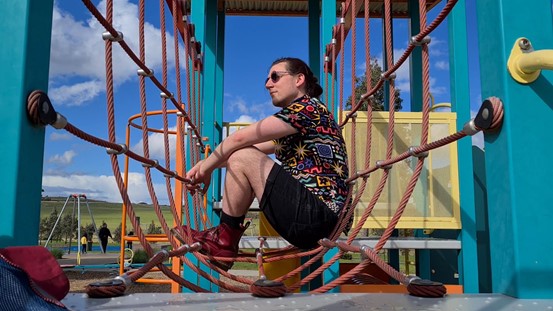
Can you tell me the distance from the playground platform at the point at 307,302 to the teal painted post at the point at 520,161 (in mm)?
49

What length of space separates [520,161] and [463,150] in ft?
5.79

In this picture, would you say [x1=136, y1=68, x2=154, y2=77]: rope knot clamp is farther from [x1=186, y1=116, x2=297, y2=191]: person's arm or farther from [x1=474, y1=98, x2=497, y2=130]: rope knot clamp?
[x1=474, y1=98, x2=497, y2=130]: rope knot clamp

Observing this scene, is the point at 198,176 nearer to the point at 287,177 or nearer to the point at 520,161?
the point at 287,177

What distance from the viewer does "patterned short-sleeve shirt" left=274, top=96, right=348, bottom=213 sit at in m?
1.40

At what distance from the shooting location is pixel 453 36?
2.50 m

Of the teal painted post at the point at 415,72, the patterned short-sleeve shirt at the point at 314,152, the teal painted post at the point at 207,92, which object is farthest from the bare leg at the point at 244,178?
the teal painted post at the point at 415,72

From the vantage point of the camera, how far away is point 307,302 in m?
0.73

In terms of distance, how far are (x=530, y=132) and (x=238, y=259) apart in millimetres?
937

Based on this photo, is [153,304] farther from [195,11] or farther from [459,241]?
[195,11]

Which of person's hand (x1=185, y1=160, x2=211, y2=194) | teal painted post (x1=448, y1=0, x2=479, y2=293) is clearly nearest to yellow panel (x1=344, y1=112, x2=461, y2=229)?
teal painted post (x1=448, y1=0, x2=479, y2=293)

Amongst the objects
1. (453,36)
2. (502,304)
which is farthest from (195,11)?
(502,304)

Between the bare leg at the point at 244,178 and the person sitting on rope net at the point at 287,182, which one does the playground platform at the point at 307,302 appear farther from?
the bare leg at the point at 244,178

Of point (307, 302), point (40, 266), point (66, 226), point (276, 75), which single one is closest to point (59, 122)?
point (40, 266)

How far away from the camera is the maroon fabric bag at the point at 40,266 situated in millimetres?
551
